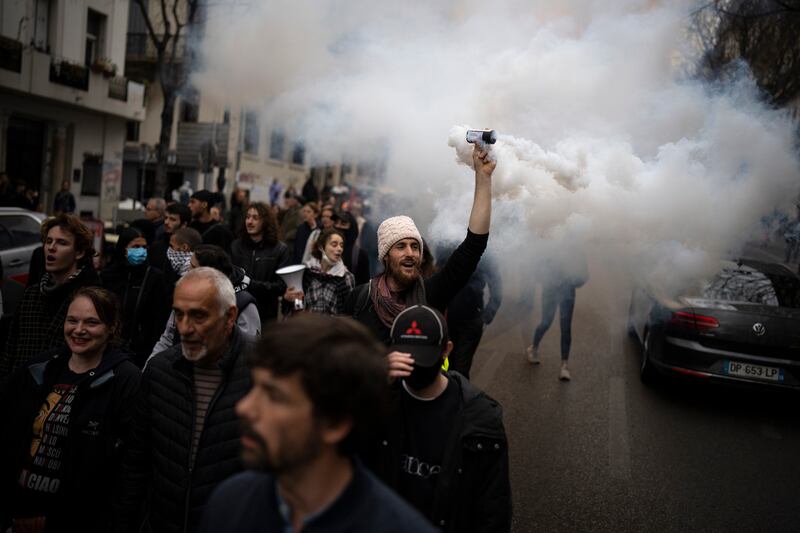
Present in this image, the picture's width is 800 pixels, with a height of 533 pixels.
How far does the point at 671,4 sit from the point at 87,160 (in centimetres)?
1904

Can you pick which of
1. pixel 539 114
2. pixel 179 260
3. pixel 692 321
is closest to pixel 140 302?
pixel 179 260

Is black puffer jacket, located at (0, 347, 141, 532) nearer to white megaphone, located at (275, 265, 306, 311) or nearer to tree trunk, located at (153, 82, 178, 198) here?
white megaphone, located at (275, 265, 306, 311)

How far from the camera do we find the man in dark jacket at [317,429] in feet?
4.36

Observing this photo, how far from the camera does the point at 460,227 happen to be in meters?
6.31

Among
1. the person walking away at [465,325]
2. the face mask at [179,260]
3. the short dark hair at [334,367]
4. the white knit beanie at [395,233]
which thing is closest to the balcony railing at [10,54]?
the face mask at [179,260]

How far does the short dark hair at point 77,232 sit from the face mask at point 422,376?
2.50m

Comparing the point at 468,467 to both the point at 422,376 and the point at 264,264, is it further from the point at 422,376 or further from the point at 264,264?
the point at 264,264

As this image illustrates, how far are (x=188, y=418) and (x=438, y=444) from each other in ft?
3.03

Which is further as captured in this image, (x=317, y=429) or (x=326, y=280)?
(x=326, y=280)

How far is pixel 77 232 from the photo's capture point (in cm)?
373

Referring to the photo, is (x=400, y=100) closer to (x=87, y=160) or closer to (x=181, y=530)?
(x=181, y=530)

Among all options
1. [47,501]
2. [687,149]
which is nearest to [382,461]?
[47,501]

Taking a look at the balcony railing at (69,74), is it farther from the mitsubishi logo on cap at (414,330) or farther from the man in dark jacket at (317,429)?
the man in dark jacket at (317,429)

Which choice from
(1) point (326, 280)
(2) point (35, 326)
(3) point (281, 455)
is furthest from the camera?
(1) point (326, 280)
